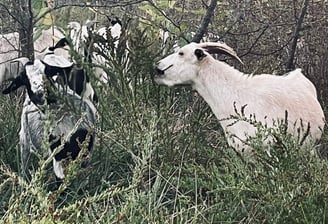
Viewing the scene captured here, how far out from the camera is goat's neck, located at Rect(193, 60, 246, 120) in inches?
206

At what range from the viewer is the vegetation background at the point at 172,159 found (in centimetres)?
344

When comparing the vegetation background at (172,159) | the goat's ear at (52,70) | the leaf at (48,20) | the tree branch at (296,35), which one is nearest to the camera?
the vegetation background at (172,159)

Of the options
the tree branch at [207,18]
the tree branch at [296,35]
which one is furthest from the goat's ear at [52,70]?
the tree branch at [296,35]

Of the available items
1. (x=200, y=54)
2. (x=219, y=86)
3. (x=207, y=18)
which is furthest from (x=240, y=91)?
(x=207, y=18)

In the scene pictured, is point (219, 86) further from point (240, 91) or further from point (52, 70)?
point (52, 70)

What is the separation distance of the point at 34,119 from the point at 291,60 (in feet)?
10.4

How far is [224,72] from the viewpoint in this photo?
5.36 metres

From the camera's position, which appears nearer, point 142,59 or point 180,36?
point 142,59

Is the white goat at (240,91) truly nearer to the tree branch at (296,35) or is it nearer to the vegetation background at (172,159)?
the vegetation background at (172,159)

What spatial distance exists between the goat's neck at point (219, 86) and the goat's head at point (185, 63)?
0.06m

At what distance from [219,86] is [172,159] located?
0.67 m

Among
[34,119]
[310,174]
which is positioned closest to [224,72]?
[34,119]

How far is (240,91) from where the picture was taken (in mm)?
5211

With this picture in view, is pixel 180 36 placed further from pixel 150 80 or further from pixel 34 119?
pixel 34 119
